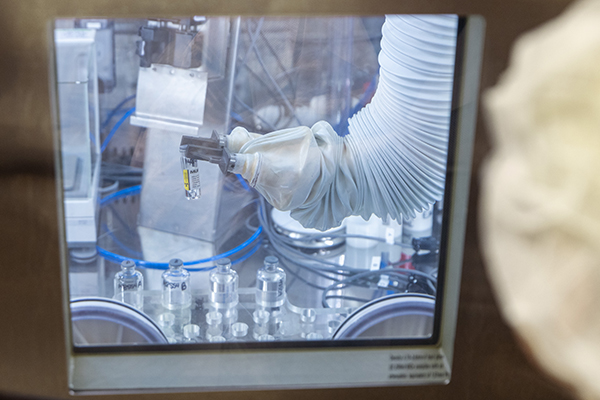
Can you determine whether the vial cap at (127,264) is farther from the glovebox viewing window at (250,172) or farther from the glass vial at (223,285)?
the glass vial at (223,285)

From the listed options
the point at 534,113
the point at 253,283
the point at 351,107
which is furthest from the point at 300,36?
the point at 253,283

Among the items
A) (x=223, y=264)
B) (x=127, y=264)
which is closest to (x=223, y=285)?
(x=223, y=264)

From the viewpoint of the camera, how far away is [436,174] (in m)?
0.59

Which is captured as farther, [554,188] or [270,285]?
[270,285]

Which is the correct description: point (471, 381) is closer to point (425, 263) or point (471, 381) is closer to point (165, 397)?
point (425, 263)

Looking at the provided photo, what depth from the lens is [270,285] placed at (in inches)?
27.8

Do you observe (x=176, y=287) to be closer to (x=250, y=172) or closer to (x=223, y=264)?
(x=223, y=264)

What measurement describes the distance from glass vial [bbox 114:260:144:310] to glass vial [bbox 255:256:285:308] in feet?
0.54

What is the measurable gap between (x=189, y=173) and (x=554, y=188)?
393mm

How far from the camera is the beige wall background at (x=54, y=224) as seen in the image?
442 mm

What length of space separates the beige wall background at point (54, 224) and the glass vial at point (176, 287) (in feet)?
0.53

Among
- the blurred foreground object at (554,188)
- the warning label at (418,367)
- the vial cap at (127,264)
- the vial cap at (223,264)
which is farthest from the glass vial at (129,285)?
the blurred foreground object at (554,188)

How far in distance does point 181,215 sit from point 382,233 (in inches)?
12.3

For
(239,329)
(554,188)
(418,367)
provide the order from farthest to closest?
(239,329), (418,367), (554,188)
